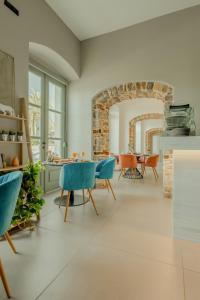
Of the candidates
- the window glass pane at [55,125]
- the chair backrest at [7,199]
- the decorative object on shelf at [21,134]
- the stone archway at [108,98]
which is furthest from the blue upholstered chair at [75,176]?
the stone archway at [108,98]

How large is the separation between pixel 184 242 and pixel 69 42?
15.1 ft

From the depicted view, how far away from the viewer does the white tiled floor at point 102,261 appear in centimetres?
→ 136

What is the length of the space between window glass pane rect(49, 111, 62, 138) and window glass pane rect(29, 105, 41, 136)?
16.1 inches

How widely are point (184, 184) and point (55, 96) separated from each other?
3592mm

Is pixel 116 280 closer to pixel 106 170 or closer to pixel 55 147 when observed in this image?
pixel 106 170

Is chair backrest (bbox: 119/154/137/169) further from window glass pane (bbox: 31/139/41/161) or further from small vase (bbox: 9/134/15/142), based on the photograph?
small vase (bbox: 9/134/15/142)

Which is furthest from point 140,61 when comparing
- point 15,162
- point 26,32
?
point 15,162

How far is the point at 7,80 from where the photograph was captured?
8.87 feet

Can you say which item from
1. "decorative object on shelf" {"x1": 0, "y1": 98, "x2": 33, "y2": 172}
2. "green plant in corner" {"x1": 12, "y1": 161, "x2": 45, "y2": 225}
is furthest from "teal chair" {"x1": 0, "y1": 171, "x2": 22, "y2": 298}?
"decorative object on shelf" {"x1": 0, "y1": 98, "x2": 33, "y2": 172}

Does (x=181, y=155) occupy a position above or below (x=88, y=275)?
above

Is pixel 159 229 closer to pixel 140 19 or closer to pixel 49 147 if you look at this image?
pixel 49 147

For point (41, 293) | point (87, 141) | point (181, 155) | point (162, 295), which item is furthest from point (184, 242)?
point (87, 141)

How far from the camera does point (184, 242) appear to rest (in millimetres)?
2037

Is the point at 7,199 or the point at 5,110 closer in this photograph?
the point at 7,199
